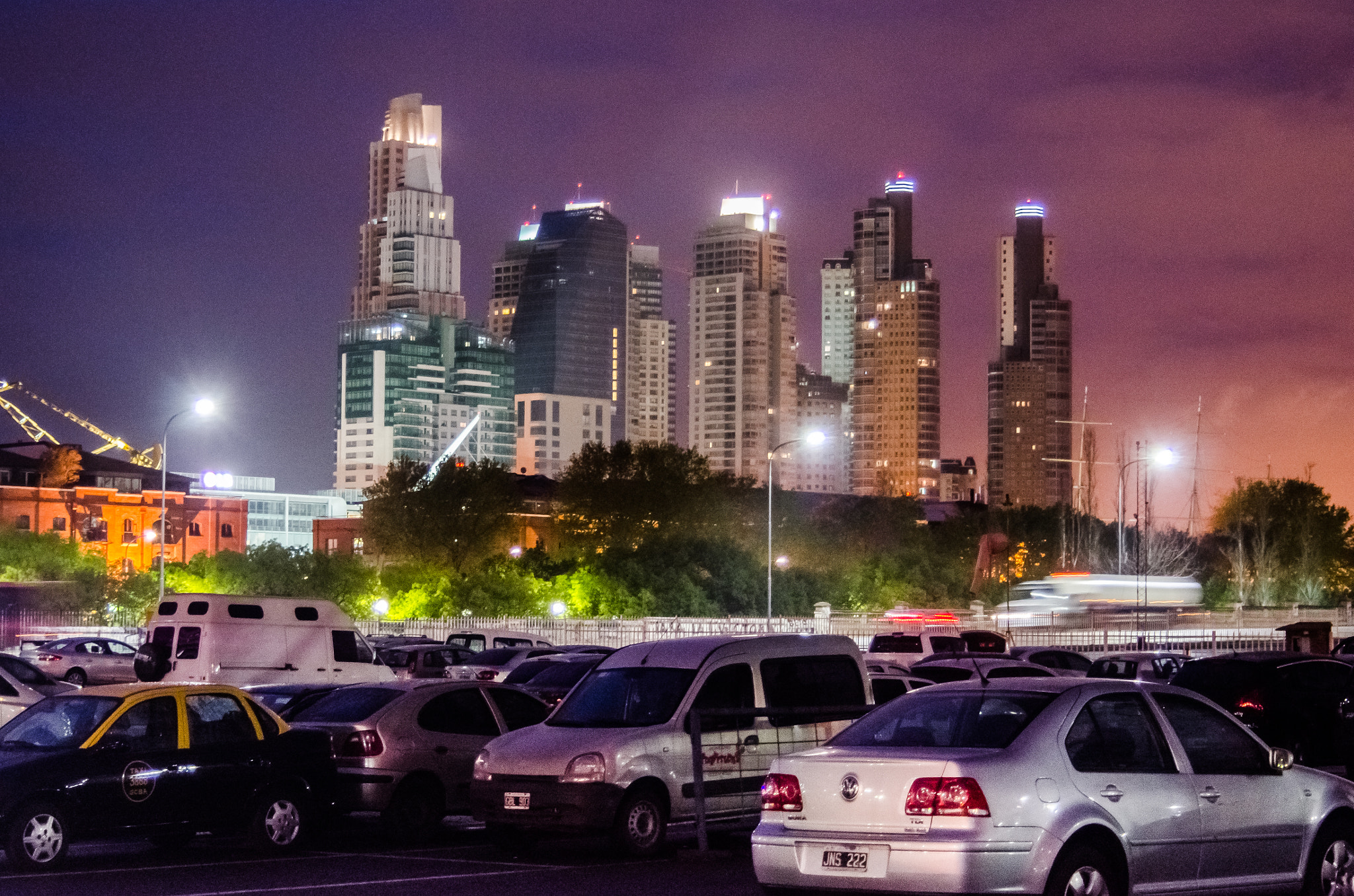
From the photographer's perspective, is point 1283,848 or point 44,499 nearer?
point 1283,848

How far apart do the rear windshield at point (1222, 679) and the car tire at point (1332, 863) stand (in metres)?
13.5

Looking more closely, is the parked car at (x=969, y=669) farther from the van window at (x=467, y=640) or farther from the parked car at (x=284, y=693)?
the van window at (x=467, y=640)

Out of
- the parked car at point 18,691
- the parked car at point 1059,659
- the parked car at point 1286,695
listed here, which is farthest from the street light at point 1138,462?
the parked car at point 18,691

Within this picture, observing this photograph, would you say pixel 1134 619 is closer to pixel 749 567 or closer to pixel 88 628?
pixel 749 567

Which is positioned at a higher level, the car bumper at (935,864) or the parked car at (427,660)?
the car bumper at (935,864)

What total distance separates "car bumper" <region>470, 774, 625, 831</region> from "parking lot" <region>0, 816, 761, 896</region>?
1.19 ft

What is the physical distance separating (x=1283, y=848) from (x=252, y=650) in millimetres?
21078

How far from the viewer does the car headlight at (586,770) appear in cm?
1477

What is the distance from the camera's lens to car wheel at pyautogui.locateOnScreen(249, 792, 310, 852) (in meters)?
15.9

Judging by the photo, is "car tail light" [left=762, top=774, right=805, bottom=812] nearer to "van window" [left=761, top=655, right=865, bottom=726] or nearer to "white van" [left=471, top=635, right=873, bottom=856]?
"white van" [left=471, top=635, right=873, bottom=856]

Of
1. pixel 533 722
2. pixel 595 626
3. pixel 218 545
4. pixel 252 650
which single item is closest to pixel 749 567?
pixel 595 626

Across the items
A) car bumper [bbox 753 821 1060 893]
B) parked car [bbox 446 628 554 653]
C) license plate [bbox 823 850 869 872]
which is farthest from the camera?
parked car [bbox 446 628 554 653]

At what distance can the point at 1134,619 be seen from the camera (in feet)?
255

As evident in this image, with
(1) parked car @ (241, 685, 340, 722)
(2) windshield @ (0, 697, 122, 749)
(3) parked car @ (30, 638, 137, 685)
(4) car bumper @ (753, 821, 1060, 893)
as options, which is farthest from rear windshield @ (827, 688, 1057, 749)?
(3) parked car @ (30, 638, 137, 685)
